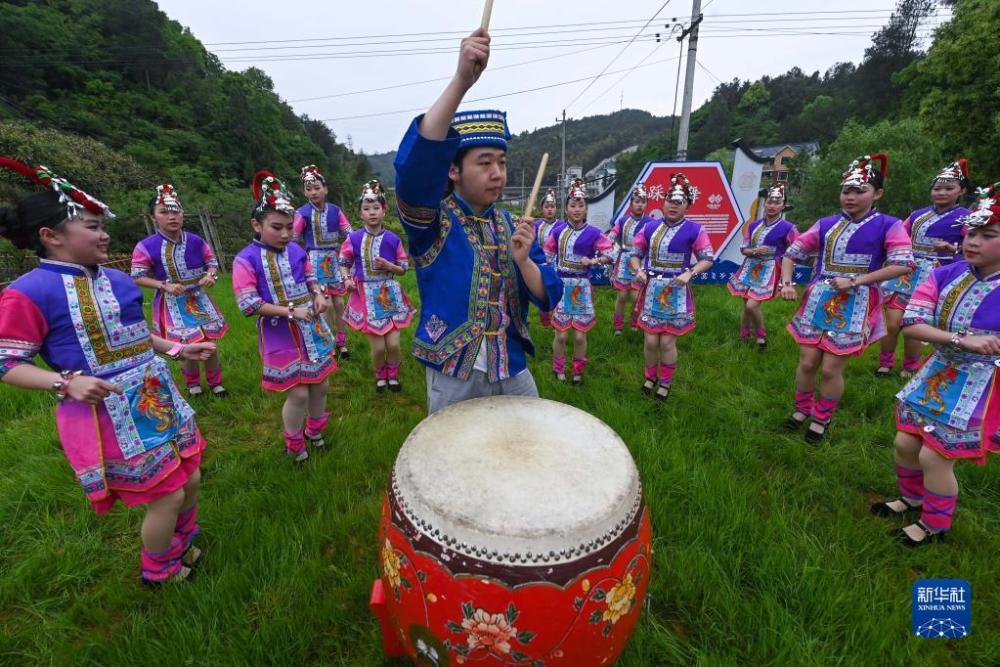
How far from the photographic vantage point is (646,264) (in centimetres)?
525

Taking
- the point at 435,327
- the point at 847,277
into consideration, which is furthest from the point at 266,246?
the point at 847,277

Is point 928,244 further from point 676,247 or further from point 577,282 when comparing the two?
point 577,282

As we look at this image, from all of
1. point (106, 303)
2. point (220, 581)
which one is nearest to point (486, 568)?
point (220, 581)

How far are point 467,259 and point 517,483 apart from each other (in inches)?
40.4

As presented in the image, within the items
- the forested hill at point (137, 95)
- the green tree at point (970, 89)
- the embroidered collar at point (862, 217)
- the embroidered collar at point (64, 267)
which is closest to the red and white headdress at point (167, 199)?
the embroidered collar at point (64, 267)

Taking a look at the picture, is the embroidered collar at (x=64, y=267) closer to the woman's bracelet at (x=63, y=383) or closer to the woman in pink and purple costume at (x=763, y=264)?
the woman's bracelet at (x=63, y=383)

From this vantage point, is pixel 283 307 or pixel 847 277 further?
pixel 847 277

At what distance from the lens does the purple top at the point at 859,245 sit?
3.56 meters

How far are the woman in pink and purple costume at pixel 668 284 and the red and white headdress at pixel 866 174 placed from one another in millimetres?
1265

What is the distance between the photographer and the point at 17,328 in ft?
6.29

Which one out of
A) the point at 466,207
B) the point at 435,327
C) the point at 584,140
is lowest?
the point at 435,327

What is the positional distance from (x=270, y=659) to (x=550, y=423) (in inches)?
66.5

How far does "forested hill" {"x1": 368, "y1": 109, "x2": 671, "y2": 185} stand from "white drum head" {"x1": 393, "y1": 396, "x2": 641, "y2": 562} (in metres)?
59.8

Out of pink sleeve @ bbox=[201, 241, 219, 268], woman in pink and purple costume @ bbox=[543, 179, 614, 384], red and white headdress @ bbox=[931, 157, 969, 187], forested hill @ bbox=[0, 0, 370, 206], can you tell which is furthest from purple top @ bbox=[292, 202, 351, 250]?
forested hill @ bbox=[0, 0, 370, 206]
